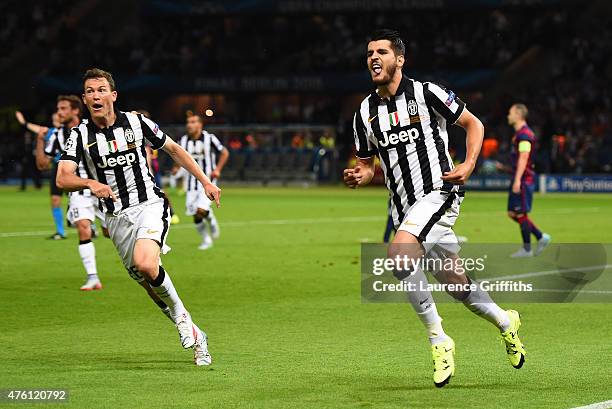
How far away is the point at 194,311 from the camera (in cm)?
1240

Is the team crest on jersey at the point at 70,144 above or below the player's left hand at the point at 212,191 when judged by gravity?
above

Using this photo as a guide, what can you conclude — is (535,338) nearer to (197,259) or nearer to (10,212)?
(197,259)

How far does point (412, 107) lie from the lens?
8516 mm

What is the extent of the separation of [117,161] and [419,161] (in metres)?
2.44

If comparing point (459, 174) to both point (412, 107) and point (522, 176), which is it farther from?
point (522, 176)

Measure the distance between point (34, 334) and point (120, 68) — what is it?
1716 inches

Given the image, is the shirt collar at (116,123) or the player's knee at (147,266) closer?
the player's knee at (147,266)

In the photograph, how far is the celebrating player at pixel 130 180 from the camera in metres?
9.09

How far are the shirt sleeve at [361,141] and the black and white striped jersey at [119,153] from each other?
A: 1620 millimetres

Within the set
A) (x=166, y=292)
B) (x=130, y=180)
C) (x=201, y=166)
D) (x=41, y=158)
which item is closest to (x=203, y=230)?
(x=201, y=166)

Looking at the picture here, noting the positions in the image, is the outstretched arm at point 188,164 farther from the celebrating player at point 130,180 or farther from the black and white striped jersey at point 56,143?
the black and white striped jersey at point 56,143

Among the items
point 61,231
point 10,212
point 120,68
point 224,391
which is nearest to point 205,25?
point 120,68

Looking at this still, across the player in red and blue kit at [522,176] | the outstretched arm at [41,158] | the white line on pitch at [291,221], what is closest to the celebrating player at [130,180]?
the outstretched arm at [41,158]

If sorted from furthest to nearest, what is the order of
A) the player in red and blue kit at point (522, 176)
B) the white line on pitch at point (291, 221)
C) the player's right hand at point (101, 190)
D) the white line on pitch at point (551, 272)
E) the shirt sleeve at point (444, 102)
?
the white line on pitch at point (291, 221) < the player in red and blue kit at point (522, 176) < the white line on pitch at point (551, 272) < the player's right hand at point (101, 190) < the shirt sleeve at point (444, 102)
